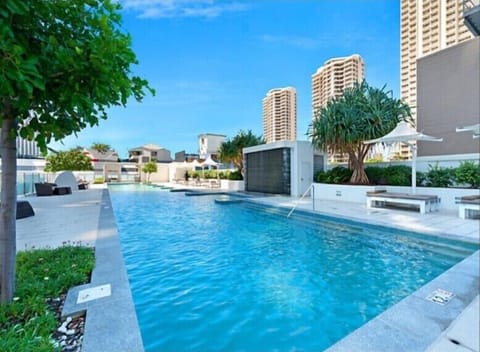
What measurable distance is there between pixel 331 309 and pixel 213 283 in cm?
163

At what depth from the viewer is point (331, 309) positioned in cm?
310

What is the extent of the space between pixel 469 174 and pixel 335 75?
71.7ft

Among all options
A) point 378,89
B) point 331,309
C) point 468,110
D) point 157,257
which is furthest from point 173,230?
point 468,110

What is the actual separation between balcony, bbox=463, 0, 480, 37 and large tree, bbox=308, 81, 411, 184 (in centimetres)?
331

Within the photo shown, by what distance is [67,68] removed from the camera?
5.61 feet

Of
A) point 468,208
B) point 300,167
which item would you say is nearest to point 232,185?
point 300,167

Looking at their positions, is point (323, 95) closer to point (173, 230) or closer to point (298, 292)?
point (173, 230)

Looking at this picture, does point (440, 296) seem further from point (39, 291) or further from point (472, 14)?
point (472, 14)

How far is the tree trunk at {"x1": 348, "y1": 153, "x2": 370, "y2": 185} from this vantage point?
11901 mm

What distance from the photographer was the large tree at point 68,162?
24.5 metres

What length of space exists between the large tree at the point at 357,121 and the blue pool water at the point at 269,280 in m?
5.45

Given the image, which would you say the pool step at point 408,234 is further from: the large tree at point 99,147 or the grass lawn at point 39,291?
the large tree at point 99,147

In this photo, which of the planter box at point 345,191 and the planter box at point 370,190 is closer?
the planter box at point 370,190

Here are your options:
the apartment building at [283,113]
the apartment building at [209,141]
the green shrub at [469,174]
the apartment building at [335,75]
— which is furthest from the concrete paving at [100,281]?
the apartment building at [209,141]
